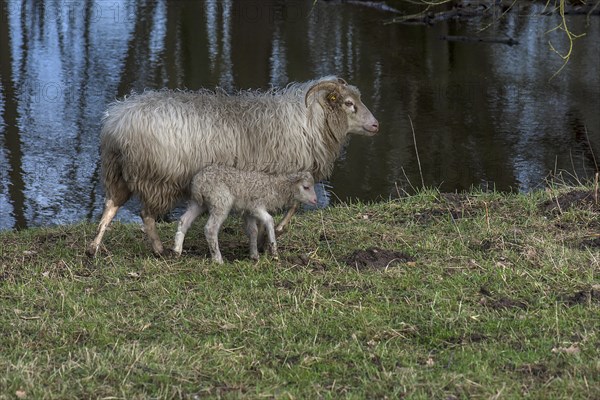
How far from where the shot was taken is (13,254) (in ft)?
25.2

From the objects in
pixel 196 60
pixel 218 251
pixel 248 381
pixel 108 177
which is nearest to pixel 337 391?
pixel 248 381

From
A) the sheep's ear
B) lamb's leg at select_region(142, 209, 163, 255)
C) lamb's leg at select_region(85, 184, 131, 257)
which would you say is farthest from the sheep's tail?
the sheep's ear

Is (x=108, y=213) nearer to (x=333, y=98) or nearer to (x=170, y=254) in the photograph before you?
(x=170, y=254)

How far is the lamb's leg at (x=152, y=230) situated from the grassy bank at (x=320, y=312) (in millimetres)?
113

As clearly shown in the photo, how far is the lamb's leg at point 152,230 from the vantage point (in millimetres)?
7625

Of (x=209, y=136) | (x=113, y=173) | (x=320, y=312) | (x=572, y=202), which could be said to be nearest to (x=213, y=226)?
(x=209, y=136)

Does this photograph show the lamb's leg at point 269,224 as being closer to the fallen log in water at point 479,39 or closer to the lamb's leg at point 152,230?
the lamb's leg at point 152,230

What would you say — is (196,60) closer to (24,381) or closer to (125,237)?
(125,237)

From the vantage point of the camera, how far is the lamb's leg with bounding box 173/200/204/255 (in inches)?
295

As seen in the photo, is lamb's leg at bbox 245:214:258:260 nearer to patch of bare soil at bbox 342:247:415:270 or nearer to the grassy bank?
the grassy bank

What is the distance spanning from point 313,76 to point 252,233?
7821 millimetres

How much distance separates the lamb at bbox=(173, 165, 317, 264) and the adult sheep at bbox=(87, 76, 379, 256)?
0.65ft

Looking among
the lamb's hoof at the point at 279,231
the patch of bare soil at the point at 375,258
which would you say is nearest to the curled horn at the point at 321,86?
the lamb's hoof at the point at 279,231

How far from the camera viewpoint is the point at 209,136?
7.49 meters
